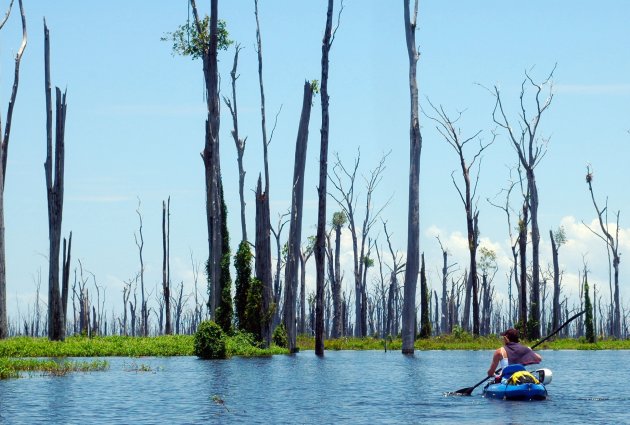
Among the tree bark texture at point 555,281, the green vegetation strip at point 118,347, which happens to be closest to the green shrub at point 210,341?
the green vegetation strip at point 118,347

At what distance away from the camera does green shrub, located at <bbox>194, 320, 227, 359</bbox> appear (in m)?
42.3

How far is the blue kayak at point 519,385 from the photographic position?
72.7 ft

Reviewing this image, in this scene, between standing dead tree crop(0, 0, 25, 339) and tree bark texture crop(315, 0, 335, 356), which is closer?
tree bark texture crop(315, 0, 335, 356)

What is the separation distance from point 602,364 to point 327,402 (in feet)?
72.1

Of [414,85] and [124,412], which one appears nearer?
[124,412]

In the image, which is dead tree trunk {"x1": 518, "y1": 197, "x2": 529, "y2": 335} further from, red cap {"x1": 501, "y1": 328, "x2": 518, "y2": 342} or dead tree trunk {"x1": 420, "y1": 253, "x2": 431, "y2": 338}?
red cap {"x1": 501, "y1": 328, "x2": 518, "y2": 342}

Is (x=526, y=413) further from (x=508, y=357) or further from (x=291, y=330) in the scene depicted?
(x=291, y=330)

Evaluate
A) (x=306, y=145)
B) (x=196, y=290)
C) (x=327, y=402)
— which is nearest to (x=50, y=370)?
(x=327, y=402)

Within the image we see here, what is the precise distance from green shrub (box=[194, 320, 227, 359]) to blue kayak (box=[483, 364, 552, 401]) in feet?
69.2

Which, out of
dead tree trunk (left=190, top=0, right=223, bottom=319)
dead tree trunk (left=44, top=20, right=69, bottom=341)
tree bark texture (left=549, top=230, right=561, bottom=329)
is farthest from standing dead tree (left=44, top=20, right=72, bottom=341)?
tree bark texture (left=549, top=230, right=561, bottom=329)

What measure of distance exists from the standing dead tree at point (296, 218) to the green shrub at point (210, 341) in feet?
18.0

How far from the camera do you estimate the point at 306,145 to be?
49.2 meters

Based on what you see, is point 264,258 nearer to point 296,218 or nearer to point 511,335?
point 296,218

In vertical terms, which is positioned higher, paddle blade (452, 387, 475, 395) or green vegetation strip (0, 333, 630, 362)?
green vegetation strip (0, 333, 630, 362)
